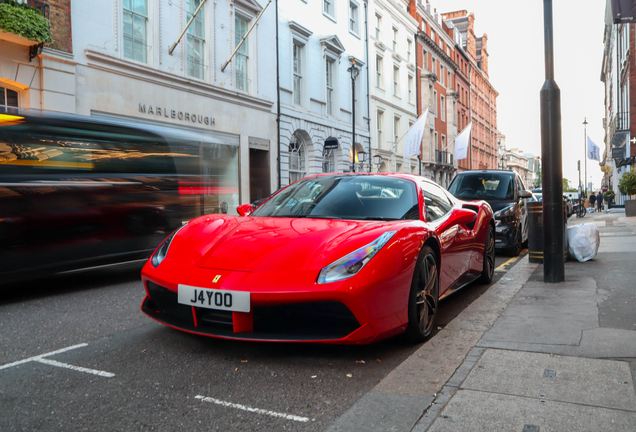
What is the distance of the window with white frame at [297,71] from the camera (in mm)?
23688

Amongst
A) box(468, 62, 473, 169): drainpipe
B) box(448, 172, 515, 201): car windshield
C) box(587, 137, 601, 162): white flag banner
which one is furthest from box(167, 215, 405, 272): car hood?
box(468, 62, 473, 169): drainpipe

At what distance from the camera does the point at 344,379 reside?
3164 millimetres

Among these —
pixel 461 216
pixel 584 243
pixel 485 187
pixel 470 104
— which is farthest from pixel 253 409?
pixel 470 104

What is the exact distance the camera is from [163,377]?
314 cm

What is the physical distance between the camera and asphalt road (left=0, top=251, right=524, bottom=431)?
2.57 meters

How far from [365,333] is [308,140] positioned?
2171cm

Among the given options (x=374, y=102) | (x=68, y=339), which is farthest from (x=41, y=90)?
(x=374, y=102)

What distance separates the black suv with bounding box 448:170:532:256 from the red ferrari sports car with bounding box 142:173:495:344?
5625mm

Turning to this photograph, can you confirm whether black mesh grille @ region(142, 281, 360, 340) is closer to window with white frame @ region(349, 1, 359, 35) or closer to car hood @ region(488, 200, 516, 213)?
car hood @ region(488, 200, 516, 213)

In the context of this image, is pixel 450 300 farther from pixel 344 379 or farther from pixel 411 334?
pixel 344 379

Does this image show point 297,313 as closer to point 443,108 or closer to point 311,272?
point 311,272

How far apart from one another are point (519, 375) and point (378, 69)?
31.9 m

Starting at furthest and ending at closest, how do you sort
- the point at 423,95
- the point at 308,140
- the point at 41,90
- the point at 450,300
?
the point at 423,95
the point at 308,140
the point at 41,90
the point at 450,300

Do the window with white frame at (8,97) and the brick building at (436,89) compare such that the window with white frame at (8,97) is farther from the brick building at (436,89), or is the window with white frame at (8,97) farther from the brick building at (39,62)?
the brick building at (436,89)
